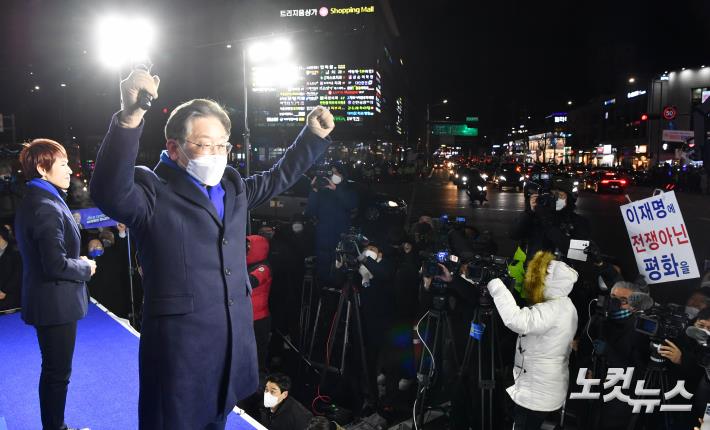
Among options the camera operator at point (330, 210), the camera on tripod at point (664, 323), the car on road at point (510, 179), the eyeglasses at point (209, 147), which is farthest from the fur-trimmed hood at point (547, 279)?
the car on road at point (510, 179)

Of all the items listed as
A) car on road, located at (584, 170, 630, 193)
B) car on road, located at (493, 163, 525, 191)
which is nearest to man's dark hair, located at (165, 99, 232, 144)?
car on road, located at (493, 163, 525, 191)

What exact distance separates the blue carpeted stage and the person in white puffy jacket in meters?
2.05

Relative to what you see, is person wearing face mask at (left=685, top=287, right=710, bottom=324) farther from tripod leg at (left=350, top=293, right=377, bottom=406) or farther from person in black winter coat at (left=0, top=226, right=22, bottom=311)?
person in black winter coat at (left=0, top=226, right=22, bottom=311)

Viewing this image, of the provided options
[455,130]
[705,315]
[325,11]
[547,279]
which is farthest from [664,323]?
[325,11]

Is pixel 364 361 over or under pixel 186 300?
under

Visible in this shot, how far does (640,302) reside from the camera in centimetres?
367

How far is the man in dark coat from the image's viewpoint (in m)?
1.76

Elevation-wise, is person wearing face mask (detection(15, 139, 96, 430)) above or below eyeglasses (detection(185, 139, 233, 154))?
below

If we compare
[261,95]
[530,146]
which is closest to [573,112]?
[530,146]

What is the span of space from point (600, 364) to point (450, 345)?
139 centimetres

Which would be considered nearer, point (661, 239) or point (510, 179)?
point (661, 239)

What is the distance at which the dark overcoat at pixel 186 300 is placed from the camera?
176cm

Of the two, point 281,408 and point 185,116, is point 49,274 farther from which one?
point 281,408

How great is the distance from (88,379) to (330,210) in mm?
3772
